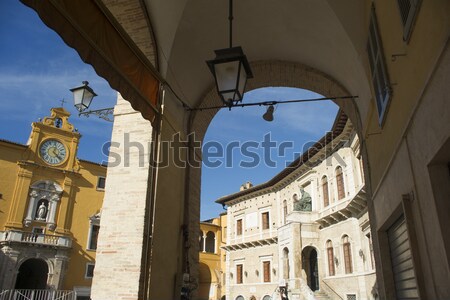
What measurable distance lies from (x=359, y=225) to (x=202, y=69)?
1487 centimetres

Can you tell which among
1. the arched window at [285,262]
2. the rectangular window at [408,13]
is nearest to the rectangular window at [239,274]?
the arched window at [285,262]

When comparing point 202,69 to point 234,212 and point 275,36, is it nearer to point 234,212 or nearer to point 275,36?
point 275,36

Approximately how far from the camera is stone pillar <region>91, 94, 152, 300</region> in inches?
217

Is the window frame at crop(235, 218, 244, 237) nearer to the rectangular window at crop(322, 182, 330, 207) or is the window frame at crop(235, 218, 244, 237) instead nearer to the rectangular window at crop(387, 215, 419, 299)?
the rectangular window at crop(322, 182, 330, 207)

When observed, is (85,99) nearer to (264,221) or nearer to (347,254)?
(347,254)

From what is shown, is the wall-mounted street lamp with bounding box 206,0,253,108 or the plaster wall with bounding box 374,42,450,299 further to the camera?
the wall-mounted street lamp with bounding box 206,0,253,108

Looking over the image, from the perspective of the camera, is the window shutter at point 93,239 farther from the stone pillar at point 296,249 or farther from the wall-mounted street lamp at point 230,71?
the wall-mounted street lamp at point 230,71

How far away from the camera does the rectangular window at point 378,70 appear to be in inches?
185

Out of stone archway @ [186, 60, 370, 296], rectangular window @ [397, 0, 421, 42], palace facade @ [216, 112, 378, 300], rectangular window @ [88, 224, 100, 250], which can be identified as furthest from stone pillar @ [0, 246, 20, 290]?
rectangular window @ [397, 0, 421, 42]

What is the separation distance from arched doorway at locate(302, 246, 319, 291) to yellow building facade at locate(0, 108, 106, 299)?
15.1m

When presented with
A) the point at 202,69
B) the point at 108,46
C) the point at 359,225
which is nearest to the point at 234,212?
the point at 359,225

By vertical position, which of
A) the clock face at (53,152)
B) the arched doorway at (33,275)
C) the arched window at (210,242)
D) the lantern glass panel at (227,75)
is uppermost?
the clock face at (53,152)

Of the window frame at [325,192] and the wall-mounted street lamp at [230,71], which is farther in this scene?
the window frame at [325,192]

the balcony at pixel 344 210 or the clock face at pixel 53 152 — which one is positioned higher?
the clock face at pixel 53 152
